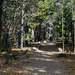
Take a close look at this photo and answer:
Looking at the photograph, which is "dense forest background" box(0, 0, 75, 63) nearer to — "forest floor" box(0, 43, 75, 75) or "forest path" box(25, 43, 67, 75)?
"forest floor" box(0, 43, 75, 75)

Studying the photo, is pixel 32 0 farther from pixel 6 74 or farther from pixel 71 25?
pixel 71 25

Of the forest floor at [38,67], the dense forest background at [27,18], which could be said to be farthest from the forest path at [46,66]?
the dense forest background at [27,18]

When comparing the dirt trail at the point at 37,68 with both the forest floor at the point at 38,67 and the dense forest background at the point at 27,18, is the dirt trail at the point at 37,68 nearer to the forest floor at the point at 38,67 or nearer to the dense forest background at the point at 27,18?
the forest floor at the point at 38,67

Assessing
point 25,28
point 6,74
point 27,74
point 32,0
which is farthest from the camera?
point 25,28

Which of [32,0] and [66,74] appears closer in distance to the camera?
[66,74]

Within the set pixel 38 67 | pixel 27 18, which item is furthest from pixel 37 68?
pixel 27 18

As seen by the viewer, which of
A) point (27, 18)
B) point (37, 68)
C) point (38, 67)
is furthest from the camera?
point (27, 18)

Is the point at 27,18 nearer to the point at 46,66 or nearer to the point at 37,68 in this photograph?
the point at 46,66

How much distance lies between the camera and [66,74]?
8367 millimetres

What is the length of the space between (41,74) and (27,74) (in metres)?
1.03

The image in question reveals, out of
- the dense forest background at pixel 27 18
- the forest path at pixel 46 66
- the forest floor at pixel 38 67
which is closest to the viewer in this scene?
the forest floor at pixel 38 67

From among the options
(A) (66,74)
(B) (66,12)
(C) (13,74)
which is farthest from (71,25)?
(C) (13,74)

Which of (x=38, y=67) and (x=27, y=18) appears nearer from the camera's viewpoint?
(x=38, y=67)

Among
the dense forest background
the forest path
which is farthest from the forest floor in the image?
the dense forest background
